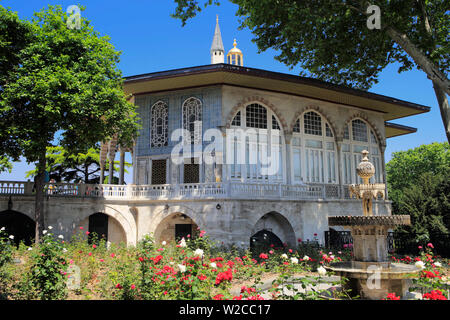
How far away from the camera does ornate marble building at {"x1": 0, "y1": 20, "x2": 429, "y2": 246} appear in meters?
14.3

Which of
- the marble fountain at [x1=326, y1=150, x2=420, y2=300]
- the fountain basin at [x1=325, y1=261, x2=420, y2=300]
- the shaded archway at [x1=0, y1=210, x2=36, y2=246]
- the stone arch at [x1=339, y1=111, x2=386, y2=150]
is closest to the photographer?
the fountain basin at [x1=325, y1=261, x2=420, y2=300]

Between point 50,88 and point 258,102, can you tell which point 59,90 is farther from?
point 258,102

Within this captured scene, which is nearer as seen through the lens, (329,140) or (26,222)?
(26,222)

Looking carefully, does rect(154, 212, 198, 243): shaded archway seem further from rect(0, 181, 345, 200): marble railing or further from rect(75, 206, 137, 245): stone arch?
rect(0, 181, 345, 200): marble railing

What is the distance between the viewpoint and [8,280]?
24.5 ft

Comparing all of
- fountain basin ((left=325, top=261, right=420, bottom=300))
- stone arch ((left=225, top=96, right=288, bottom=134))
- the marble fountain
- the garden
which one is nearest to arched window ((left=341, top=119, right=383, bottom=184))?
stone arch ((left=225, top=96, right=288, bottom=134))

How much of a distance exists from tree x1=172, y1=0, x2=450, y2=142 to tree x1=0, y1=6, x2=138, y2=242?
145 inches

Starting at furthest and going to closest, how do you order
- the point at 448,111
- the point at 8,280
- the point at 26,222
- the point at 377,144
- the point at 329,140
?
the point at 377,144, the point at 329,140, the point at 26,222, the point at 448,111, the point at 8,280

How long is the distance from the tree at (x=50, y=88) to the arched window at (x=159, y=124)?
355 cm

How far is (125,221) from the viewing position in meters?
15.5

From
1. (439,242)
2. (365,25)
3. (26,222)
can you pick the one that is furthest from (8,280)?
(439,242)

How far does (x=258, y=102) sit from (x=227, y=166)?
3.58 m
